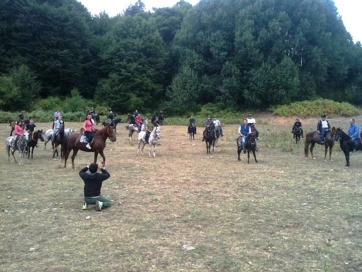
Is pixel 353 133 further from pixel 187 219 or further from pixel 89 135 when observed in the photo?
pixel 89 135

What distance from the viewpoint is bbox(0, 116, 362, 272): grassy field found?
6614 millimetres

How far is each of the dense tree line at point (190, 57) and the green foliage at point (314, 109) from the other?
1801 mm

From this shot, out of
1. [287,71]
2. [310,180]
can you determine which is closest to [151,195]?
[310,180]

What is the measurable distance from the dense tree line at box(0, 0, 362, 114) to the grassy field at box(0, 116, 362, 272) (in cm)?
3133

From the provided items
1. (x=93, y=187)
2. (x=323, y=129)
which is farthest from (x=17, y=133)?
(x=323, y=129)

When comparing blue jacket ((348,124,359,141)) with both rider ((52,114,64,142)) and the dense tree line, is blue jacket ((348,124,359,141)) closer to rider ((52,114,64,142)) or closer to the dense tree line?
rider ((52,114,64,142))

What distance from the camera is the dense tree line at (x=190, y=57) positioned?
4509 cm

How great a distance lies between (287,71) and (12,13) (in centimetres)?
3711

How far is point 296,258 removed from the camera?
6660mm

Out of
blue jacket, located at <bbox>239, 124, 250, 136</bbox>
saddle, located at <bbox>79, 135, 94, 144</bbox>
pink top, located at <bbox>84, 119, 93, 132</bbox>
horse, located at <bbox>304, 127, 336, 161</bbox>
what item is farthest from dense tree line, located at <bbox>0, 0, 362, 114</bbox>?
saddle, located at <bbox>79, 135, 94, 144</bbox>

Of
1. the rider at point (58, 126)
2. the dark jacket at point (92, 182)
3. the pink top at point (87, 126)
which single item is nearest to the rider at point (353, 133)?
the pink top at point (87, 126)

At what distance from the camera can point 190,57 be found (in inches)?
1921

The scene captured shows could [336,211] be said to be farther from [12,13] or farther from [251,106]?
[12,13]

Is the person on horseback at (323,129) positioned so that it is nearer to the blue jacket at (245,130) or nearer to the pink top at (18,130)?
the blue jacket at (245,130)
